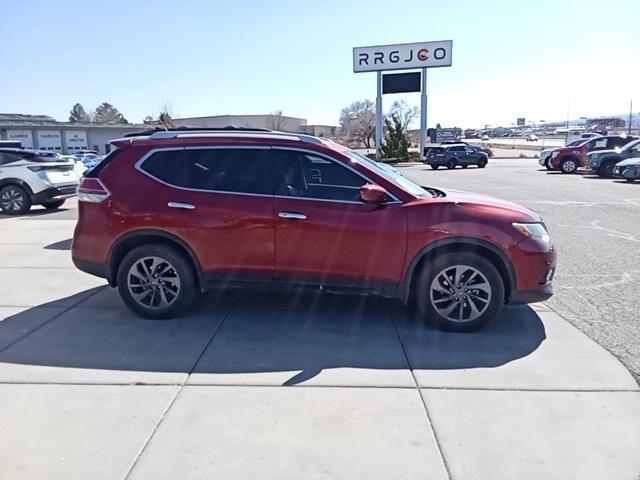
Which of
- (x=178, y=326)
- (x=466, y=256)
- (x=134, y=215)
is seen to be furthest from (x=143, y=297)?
(x=466, y=256)

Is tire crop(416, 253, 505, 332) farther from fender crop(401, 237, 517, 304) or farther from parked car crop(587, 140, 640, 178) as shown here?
parked car crop(587, 140, 640, 178)

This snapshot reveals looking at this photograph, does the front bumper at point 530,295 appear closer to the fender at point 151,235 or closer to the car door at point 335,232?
the car door at point 335,232

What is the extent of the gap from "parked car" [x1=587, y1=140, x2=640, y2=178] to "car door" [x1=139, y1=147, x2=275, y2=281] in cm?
2221

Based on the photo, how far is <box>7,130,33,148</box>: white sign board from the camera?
49769 millimetres

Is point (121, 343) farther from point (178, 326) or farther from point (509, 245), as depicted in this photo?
point (509, 245)

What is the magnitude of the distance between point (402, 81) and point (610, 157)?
25337mm

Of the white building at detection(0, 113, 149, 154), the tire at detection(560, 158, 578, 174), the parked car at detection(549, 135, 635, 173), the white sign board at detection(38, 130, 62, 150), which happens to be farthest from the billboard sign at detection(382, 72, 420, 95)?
the white sign board at detection(38, 130, 62, 150)

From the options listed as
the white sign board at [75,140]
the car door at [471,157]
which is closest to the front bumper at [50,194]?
the car door at [471,157]

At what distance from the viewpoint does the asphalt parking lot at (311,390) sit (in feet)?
9.29

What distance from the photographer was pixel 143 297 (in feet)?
16.4

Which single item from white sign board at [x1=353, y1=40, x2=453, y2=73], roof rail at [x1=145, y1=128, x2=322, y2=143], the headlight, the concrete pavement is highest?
white sign board at [x1=353, y1=40, x2=453, y2=73]

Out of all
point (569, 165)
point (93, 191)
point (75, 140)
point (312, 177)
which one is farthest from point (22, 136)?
point (312, 177)

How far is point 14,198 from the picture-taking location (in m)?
12.6

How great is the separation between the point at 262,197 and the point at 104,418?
2367 millimetres
